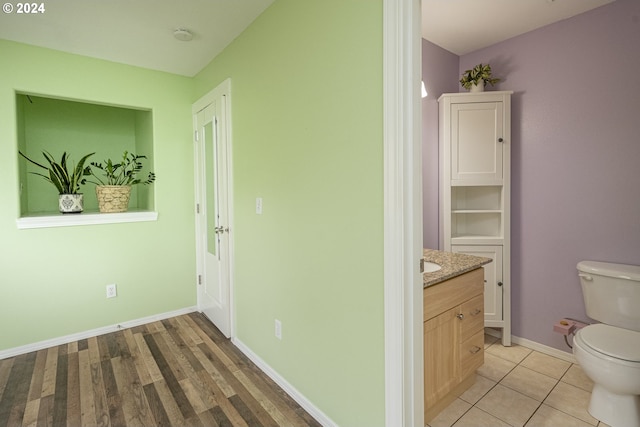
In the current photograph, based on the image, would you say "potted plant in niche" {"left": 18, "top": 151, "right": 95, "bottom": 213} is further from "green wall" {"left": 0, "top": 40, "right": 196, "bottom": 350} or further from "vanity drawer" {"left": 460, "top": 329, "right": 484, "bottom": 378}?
"vanity drawer" {"left": 460, "top": 329, "right": 484, "bottom": 378}

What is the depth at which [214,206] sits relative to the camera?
279 centimetres

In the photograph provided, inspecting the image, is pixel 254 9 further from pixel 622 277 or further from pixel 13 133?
pixel 622 277

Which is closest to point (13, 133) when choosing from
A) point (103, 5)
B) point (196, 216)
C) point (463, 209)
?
point (103, 5)

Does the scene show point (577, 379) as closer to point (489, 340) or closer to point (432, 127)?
point (489, 340)

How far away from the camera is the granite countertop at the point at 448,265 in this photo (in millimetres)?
1593

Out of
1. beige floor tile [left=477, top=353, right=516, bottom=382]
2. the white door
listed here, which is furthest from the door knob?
beige floor tile [left=477, top=353, right=516, bottom=382]

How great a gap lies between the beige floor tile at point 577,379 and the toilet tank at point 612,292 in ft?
1.32

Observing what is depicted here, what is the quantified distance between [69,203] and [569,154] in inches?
157

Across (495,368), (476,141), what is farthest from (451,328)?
(476,141)

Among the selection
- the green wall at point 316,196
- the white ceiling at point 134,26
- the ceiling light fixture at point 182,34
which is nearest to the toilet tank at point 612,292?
the green wall at point 316,196

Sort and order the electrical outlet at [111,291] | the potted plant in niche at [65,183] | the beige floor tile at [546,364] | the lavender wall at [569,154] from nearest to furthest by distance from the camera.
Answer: the lavender wall at [569,154] → the beige floor tile at [546,364] → the potted plant in niche at [65,183] → the electrical outlet at [111,291]

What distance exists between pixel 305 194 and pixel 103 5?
1708 millimetres

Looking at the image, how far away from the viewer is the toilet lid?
1.61 m

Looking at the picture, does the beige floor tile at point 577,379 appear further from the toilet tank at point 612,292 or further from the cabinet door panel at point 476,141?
the cabinet door panel at point 476,141
